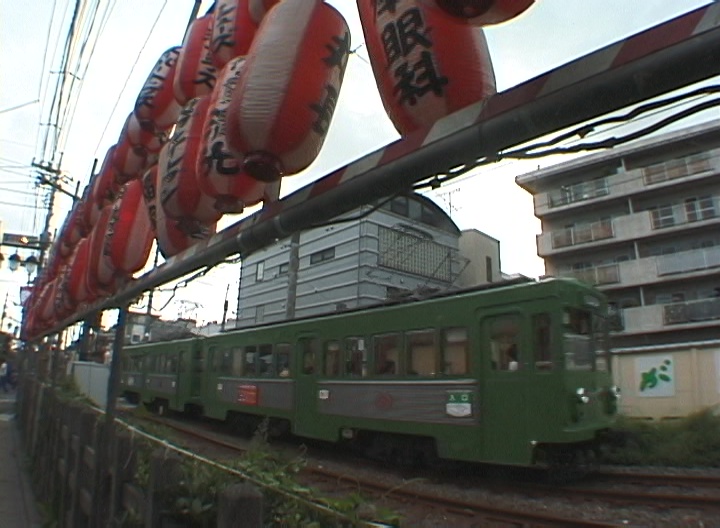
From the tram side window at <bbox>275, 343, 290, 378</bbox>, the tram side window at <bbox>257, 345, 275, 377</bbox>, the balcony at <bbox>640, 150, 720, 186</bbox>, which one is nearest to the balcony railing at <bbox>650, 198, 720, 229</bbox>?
the balcony at <bbox>640, 150, 720, 186</bbox>

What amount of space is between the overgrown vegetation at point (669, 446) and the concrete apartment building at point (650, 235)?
6433mm

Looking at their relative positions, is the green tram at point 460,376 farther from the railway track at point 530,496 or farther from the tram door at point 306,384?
the railway track at point 530,496

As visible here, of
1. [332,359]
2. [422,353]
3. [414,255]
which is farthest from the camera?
[414,255]

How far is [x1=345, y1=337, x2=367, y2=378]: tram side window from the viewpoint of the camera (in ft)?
28.5

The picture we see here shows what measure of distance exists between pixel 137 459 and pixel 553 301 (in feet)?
17.4

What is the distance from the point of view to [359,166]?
7.03 ft

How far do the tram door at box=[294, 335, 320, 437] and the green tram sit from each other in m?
0.02

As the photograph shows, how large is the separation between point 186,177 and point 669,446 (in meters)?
9.98

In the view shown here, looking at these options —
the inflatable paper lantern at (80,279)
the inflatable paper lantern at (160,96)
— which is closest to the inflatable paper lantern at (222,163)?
the inflatable paper lantern at (160,96)

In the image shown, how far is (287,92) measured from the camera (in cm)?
273

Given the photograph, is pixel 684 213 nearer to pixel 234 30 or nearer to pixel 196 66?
pixel 196 66

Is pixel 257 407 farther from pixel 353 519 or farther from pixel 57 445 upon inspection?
pixel 353 519

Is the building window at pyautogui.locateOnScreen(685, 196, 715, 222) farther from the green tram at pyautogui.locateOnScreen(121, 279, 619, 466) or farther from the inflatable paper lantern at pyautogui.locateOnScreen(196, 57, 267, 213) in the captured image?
the inflatable paper lantern at pyautogui.locateOnScreen(196, 57, 267, 213)

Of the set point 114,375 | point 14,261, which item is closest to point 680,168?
point 114,375
